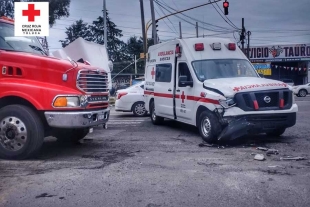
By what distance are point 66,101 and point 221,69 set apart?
4.54m

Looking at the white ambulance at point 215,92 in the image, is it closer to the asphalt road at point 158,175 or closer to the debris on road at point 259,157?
the asphalt road at point 158,175

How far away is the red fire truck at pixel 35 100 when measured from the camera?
7324 mm

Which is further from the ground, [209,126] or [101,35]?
[101,35]

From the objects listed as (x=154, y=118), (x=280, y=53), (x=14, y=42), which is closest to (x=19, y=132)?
(x=14, y=42)

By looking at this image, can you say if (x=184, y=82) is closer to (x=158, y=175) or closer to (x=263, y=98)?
(x=263, y=98)

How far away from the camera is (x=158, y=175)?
645 centimetres

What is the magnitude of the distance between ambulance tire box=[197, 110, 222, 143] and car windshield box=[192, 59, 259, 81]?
A: 3.51ft

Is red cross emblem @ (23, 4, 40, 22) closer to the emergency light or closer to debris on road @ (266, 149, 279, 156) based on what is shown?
the emergency light

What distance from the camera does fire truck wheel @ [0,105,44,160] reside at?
7332mm

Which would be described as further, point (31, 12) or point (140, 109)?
point (140, 109)

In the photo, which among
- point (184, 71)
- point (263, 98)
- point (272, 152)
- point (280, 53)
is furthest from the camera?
point (280, 53)

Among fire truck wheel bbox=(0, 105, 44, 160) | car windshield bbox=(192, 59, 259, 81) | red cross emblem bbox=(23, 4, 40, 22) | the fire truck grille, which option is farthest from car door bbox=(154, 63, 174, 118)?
fire truck wheel bbox=(0, 105, 44, 160)

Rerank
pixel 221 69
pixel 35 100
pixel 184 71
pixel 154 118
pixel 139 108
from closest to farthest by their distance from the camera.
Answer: pixel 35 100 < pixel 221 69 < pixel 184 71 < pixel 154 118 < pixel 139 108

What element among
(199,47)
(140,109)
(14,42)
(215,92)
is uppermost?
(199,47)
